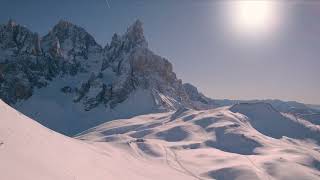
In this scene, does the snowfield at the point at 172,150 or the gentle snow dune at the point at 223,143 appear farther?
the gentle snow dune at the point at 223,143

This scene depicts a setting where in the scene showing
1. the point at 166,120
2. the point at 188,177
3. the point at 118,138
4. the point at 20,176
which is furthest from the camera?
the point at 166,120

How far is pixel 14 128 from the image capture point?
33.0 m

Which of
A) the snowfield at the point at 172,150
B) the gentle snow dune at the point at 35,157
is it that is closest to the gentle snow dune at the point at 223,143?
the snowfield at the point at 172,150

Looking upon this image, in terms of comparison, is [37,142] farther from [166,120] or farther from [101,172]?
[166,120]

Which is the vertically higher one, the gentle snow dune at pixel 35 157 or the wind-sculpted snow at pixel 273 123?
the wind-sculpted snow at pixel 273 123

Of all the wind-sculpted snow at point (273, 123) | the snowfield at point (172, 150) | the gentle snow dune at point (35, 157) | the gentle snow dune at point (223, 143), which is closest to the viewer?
the gentle snow dune at point (35, 157)

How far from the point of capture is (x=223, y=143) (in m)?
124

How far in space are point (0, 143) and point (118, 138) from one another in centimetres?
8862

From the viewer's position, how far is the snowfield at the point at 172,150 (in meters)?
31.1

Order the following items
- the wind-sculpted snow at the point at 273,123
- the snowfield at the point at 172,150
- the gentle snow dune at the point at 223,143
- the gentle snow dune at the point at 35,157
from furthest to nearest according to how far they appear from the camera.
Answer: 1. the wind-sculpted snow at the point at 273,123
2. the gentle snow dune at the point at 223,143
3. the snowfield at the point at 172,150
4. the gentle snow dune at the point at 35,157

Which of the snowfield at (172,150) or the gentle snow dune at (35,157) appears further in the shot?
the snowfield at (172,150)

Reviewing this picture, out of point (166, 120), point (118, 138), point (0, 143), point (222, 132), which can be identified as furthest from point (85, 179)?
point (166, 120)

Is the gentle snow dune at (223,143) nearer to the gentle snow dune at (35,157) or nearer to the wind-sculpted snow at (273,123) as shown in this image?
the wind-sculpted snow at (273,123)

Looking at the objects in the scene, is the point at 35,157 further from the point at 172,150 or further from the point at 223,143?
the point at 223,143
